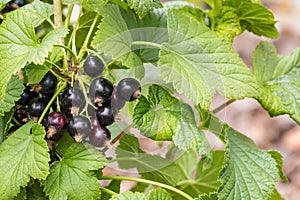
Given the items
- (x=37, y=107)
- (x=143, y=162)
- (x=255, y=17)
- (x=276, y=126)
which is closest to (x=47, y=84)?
(x=37, y=107)

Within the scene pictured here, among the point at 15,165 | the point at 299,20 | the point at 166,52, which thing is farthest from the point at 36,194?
the point at 299,20

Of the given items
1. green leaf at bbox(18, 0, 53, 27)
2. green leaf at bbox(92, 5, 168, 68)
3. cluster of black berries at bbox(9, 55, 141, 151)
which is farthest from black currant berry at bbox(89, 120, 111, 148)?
green leaf at bbox(18, 0, 53, 27)

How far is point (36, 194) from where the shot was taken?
955 mm

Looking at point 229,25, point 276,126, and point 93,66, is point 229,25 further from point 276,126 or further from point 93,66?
point 276,126

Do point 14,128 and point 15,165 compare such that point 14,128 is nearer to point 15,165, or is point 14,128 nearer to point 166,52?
point 15,165

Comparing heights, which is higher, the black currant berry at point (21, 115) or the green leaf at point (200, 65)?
the green leaf at point (200, 65)

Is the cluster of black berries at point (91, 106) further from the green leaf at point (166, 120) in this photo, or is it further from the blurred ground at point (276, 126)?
the blurred ground at point (276, 126)

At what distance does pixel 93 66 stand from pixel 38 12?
0.62ft

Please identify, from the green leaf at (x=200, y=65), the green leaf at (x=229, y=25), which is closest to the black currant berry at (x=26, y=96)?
the green leaf at (x=200, y=65)

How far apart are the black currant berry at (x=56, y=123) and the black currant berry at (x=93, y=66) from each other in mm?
76

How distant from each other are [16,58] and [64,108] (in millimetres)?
106

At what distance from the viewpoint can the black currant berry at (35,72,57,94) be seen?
0.91 metres

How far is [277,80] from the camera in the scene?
1.13 metres

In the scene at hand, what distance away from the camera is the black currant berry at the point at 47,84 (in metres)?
0.91
